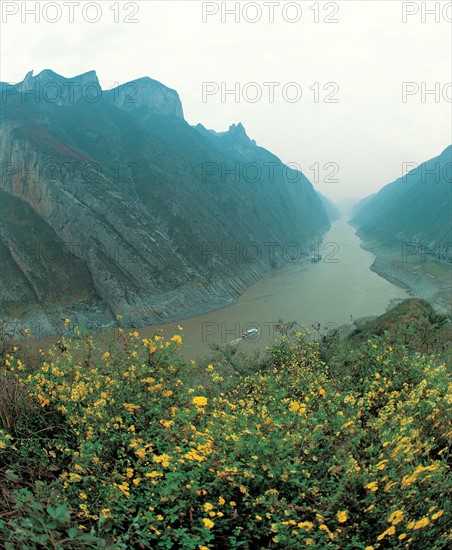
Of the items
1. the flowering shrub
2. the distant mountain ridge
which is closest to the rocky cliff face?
the flowering shrub

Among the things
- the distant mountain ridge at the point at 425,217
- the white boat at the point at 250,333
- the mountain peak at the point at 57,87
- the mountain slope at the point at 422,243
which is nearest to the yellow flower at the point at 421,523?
the white boat at the point at 250,333

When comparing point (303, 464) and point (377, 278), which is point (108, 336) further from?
point (377, 278)

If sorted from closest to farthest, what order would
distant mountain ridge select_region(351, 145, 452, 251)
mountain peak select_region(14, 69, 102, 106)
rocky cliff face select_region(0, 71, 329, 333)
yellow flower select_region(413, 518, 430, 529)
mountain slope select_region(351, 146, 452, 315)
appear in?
1. yellow flower select_region(413, 518, 430, 529)
2. rocky cliff face select_region(0, 71, 329, 333)
3. mountain slope select_region(351, 146, 452, 315)
4. mountain peak select_region(14, 69, 102, 106)
5. distant mountain ridge select_region(351, 145, 452, 251)

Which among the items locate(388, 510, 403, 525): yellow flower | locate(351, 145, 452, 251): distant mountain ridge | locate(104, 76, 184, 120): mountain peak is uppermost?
locate(104, 76, 184, 120): mountain peak

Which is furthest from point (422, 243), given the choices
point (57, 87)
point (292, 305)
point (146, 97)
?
point (57, 87)

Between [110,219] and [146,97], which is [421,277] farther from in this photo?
→ [146,97]

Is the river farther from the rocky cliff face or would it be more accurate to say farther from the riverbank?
the rocky cliff face
